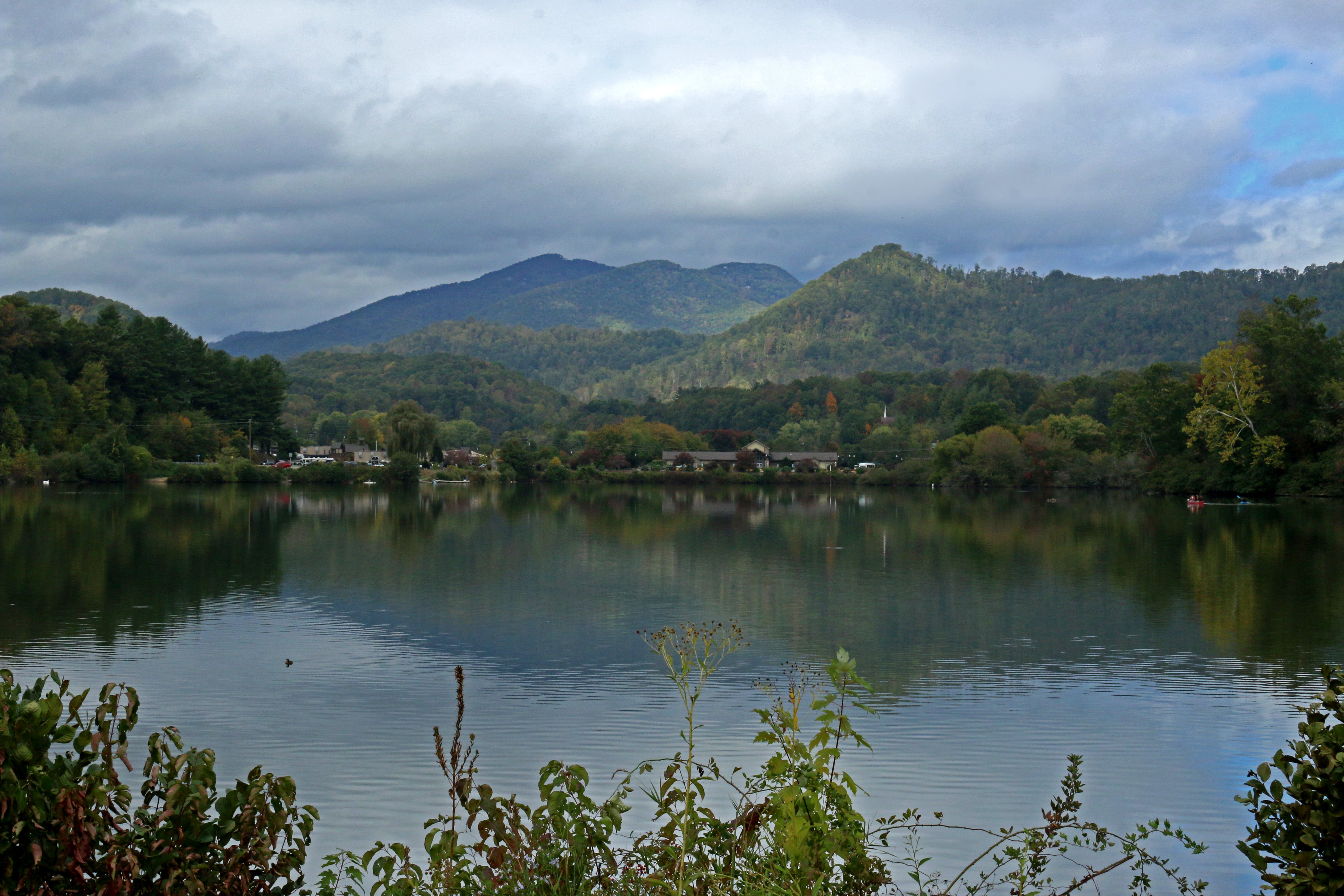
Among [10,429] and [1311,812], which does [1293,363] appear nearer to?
[1311,812]

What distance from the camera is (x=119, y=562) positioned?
88.1ft

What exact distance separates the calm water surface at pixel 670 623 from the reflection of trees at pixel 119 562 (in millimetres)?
157

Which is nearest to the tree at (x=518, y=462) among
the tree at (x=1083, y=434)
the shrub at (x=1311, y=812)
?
the tree at (x=1083, y=434)

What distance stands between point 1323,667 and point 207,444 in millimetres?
106755

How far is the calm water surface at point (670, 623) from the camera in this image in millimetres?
9961

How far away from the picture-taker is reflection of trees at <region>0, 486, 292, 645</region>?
18203 mm

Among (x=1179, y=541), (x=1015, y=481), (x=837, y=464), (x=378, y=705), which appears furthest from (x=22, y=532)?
(x=837, y=464)

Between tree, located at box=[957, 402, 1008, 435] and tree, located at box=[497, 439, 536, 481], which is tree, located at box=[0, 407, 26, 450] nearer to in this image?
tree, located at box=[497, 439, 536, 481]

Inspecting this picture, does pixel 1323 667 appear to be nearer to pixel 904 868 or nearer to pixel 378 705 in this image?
pixel 904 868

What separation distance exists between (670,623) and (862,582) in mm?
7510

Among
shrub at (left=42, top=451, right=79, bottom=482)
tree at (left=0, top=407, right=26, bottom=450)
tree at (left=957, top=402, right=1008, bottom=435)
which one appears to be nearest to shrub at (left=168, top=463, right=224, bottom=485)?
shrub at (left=42, top=451, right=79, bottom=482)

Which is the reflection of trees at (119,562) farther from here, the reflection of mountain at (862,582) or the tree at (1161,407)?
the tree at (1161,407)

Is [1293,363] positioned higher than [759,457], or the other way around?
[1293,363]

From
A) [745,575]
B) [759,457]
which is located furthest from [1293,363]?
[759,457]
